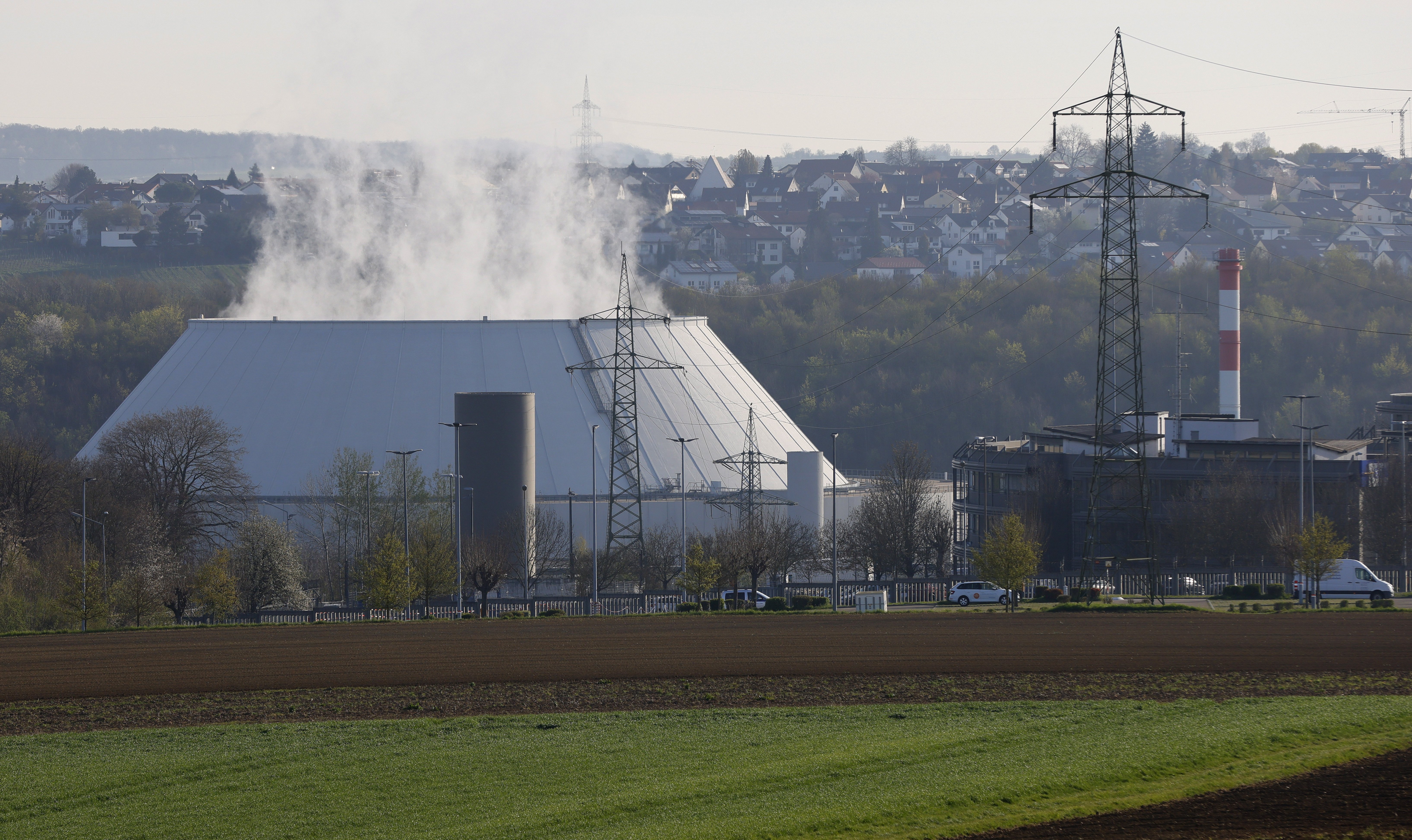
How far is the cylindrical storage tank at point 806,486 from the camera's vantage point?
64.1 metres

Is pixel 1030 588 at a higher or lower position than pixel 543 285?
lower

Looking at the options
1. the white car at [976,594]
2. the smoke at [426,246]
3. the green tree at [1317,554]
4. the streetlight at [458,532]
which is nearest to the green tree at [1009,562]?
the white car at [976,594]

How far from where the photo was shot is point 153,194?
189 meters

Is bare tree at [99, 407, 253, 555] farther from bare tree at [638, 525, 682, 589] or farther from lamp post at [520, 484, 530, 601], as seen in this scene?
bare tree at [638, 525, 682, 589]

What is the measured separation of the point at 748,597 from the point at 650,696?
2168cm

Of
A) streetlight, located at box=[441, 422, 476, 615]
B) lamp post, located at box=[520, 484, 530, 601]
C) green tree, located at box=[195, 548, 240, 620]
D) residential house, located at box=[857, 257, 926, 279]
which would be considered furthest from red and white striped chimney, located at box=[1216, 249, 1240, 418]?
residential house, located at box=[857, 257, 926, 279]

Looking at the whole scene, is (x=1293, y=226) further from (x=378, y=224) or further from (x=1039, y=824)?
(x=1039, y=824)

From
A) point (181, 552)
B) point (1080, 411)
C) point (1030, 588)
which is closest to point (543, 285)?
point (181, 552)

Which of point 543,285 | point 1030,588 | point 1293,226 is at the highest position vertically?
point 1293,226

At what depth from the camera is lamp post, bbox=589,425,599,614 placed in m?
44.1

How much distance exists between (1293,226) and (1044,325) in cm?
7376

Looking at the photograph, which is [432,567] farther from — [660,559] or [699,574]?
[660,559]

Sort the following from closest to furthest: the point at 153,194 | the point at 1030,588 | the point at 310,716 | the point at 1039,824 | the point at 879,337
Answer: the point at 1039,824 → the point at 310,716 → the point at 1030,588 → the point at 879,337 → the point at 153,194

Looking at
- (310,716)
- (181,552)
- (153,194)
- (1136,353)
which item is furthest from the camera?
(153,194)
